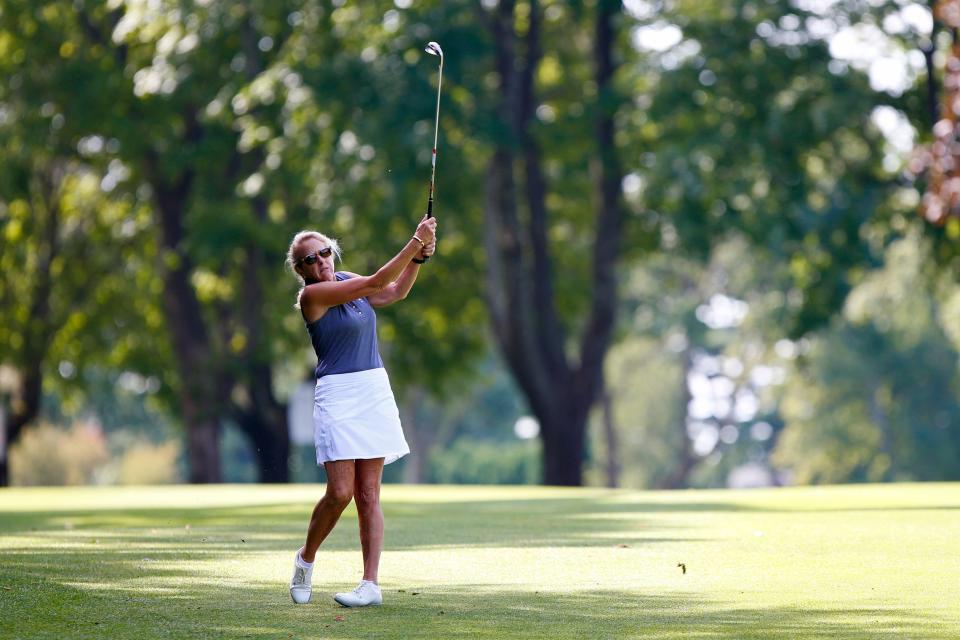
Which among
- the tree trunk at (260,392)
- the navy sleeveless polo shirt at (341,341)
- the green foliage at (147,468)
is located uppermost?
the navy sleeveless polo shirt at (341,341)

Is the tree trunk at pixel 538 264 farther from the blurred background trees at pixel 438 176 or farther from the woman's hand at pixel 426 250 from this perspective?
the woman's hand at pixel 426 250

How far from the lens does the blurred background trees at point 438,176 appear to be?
28.8m

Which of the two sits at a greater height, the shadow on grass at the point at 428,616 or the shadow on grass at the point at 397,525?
the shadow on grass at the point at 428,616

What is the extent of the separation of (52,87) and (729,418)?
49.0 meters

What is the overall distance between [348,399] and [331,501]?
53 centimetres

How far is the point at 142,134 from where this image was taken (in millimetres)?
33812

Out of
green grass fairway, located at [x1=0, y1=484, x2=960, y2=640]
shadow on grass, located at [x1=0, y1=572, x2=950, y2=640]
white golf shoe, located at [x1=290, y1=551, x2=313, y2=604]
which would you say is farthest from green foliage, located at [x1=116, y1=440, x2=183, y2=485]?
white golf shoe, located at [x1=290, y1=551, x2=313, y2=604]

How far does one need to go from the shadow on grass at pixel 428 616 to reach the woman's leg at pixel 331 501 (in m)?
0.30

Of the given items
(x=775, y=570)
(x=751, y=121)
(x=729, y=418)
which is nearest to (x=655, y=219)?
(x=751, y=121)

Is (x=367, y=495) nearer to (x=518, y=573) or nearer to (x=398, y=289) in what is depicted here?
(x=398, y=289)

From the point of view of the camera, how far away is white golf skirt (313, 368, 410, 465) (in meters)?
9.00

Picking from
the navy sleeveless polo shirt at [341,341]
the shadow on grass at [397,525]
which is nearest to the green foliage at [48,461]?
the shadow on grass at [397,525]

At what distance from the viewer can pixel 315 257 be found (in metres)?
9.14

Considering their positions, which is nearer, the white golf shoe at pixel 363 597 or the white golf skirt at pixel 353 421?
the white golf shoe at pixel 363 597
